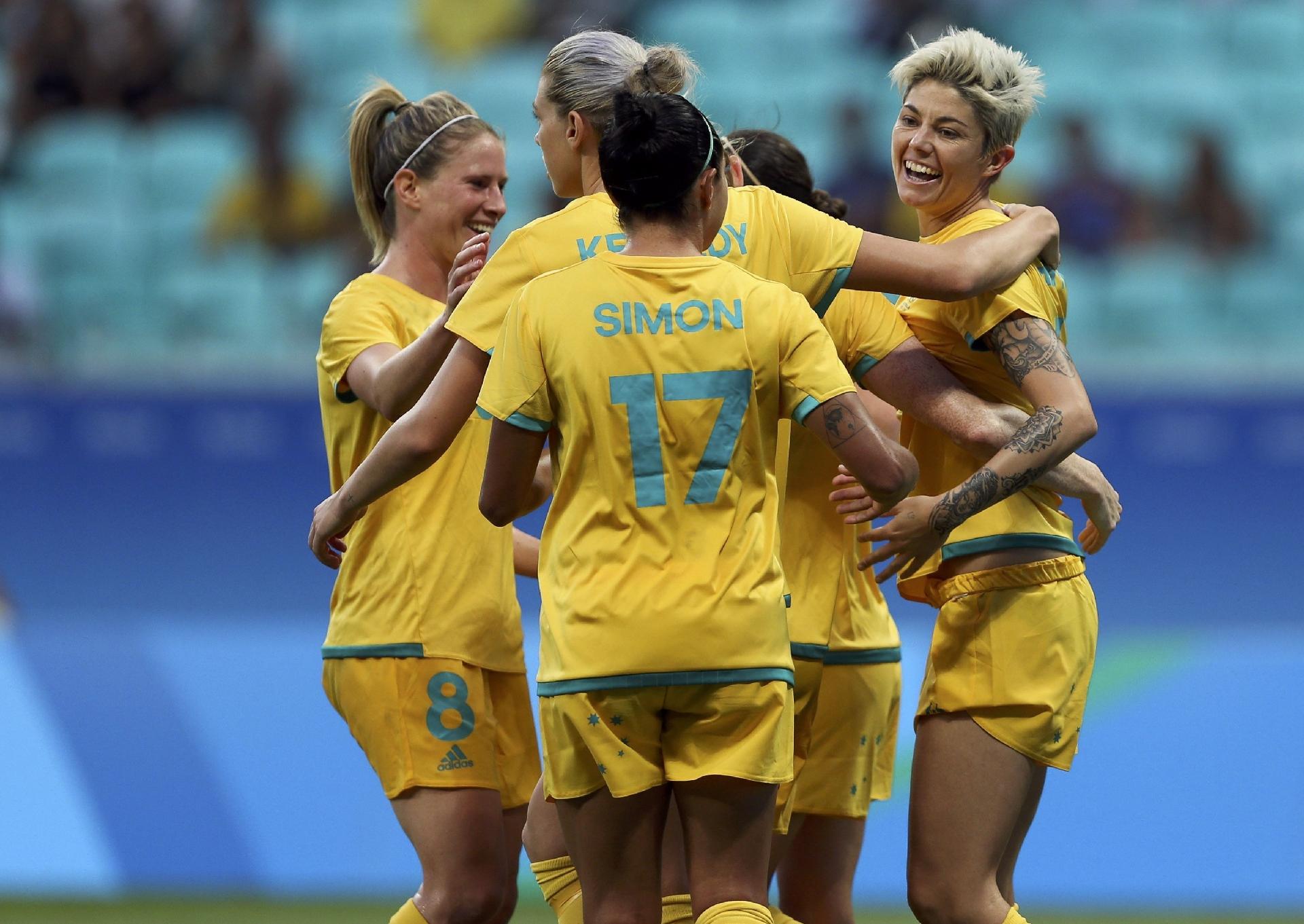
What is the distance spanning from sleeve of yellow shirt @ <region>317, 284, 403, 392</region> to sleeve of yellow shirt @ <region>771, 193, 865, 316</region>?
1.00m

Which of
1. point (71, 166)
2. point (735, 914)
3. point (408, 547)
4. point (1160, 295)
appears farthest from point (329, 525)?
point (71, 166)

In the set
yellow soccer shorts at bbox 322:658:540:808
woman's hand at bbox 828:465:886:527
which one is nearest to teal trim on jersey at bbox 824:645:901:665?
woman's hand at bbox 828:465:886:527

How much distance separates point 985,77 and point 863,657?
129 centimetres

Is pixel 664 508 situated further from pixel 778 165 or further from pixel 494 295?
pixel 778 165

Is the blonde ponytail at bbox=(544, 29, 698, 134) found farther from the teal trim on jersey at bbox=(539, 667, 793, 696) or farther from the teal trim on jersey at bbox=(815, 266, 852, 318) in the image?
the teal trim on jersey at bbox=(539, 667, 793, 696)

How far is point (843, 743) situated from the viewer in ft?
12.4

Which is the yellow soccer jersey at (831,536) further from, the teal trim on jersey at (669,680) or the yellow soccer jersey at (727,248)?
the teal trim on jersey at (669,680)

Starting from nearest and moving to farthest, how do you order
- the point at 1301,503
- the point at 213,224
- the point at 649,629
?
the point at 649,629, the point at 1301,503, the point at 213,224

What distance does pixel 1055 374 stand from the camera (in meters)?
3.43

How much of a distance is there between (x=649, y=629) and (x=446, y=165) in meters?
1.61

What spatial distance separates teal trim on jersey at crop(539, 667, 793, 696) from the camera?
288 cm

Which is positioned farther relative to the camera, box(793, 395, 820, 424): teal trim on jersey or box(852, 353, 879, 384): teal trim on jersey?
box(852, 353, 879, 384): teal trim on jersey

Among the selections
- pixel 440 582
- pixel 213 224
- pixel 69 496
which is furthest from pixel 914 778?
pixel 213 224

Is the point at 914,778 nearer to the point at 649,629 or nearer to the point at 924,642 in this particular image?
the point at 649,629
